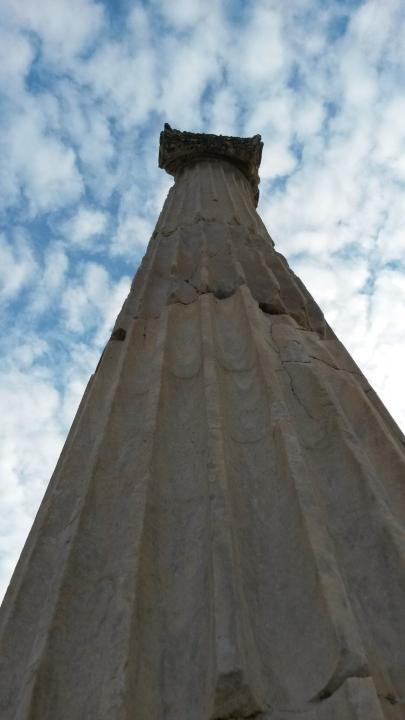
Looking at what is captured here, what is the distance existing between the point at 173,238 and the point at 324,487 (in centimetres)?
431

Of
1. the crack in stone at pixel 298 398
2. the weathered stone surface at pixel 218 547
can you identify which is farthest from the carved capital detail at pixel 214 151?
the crack in stone at pixel 298 398

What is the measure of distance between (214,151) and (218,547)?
9.43 m

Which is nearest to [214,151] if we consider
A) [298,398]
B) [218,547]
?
[298,398]

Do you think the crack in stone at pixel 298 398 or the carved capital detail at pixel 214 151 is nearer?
the crack in stone at pixel 298 398

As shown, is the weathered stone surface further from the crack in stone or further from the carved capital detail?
the carved capital detail

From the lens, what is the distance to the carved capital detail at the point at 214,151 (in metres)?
10.8

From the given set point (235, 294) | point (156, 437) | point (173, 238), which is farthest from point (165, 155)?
point (156, 437)

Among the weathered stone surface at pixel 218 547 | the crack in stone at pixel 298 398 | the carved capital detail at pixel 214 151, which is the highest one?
the carved capital detail at pixel 214 151

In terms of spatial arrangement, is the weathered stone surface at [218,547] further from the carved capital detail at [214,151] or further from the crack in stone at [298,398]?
the carved capital detail at [214,151]

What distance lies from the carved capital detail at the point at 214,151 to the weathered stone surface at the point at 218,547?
7.02m

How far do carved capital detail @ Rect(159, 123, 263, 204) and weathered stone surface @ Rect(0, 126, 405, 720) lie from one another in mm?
7023

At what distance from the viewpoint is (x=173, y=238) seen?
6.73 metres

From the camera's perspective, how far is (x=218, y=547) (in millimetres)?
2393

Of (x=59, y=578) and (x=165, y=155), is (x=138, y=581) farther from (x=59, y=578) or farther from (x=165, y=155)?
(x=165, y=155)
